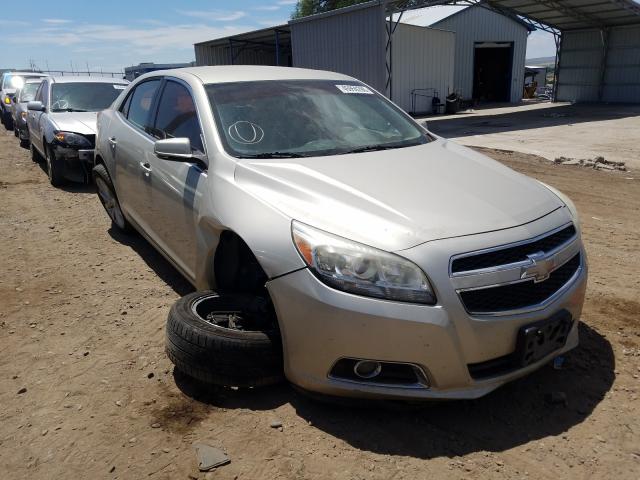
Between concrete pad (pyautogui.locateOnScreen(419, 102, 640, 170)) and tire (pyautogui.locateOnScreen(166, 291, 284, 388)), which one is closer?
tire (pyautogui.locateOnScreen(166, 291, 284, 388))

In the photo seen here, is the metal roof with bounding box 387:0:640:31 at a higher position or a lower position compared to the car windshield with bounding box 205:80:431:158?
higher

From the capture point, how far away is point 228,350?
8.61 feet

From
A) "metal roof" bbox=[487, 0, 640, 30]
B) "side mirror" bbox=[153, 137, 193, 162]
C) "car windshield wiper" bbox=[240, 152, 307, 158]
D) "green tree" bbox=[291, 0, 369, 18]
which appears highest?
"green tree" bbox=[291, 0, 369, 18]

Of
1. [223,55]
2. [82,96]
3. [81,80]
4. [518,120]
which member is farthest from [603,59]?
[82,96]

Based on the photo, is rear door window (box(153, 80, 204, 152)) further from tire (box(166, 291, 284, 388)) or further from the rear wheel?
the rear wheel

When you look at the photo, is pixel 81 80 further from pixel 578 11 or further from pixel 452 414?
pixel 578 11

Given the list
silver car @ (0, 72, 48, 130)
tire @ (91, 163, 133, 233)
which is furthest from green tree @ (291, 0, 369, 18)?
tire @ (91, 163, 133, 233)

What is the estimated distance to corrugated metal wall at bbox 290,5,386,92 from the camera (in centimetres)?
1819

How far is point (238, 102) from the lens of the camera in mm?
3463

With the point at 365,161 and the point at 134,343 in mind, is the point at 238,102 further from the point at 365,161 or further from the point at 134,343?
the point at 134,343

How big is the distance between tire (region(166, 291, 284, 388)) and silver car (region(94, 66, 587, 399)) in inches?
3.2

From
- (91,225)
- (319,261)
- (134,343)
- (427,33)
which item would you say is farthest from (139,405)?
(427,33)

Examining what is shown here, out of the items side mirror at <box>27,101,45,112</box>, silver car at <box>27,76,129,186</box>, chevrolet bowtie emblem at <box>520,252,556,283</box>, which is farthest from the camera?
side mirror at <box>27,101,45,112</box>

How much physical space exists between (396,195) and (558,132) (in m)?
14.1
